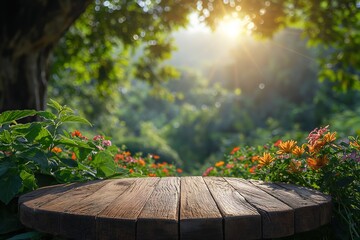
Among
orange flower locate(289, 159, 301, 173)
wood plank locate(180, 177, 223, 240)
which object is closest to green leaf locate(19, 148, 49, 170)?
wood plank locate(180, 177, 223, 240)

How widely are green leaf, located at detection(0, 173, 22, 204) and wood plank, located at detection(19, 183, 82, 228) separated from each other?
0.06m

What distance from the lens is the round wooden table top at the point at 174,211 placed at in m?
1.66

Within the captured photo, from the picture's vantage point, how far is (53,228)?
182cm

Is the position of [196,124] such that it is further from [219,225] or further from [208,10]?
[219,225]

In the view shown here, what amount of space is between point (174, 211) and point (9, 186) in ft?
3.13

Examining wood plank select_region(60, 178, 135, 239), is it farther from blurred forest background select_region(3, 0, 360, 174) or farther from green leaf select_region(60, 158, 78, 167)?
blurred forest background select_region(3, 0, 360, 174)

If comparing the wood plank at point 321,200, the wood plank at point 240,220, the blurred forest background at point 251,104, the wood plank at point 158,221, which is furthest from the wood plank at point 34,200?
the blurred forest background at point 251,104

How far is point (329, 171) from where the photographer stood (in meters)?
2.39

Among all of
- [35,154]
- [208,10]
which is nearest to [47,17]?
[208,10]

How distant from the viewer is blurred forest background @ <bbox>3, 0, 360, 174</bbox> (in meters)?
8.79

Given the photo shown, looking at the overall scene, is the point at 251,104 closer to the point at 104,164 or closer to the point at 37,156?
the point at 104,164

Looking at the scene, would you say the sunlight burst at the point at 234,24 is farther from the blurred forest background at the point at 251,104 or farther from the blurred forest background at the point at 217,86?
the blurred forest background at the point at 251,104

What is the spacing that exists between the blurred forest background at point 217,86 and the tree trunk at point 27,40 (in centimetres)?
240

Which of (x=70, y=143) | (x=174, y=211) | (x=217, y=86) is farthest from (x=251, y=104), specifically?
(x=174, y=211)
